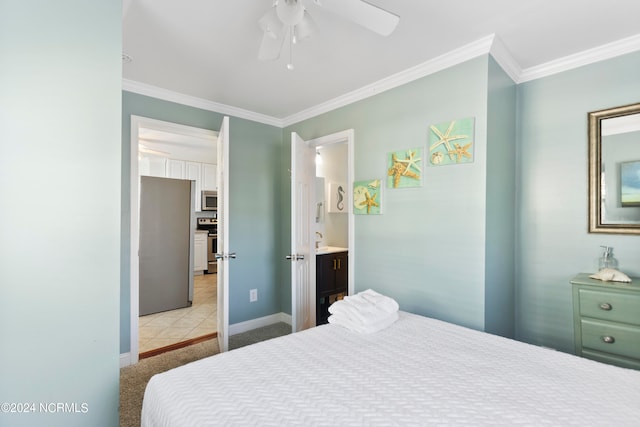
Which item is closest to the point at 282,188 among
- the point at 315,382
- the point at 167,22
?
the point at 167,22

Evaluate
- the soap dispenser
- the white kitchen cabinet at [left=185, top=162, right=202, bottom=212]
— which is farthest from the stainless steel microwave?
the soap dispenser

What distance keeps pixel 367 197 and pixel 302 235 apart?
0.75 metres

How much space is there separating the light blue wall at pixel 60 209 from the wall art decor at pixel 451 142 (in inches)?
78.1

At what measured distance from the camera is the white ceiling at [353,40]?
1686 millimetres

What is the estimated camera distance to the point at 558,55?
2156 millimetres

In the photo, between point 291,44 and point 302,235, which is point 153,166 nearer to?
point 302,235

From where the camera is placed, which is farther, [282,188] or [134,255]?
[282,188]

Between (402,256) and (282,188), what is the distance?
1825mm

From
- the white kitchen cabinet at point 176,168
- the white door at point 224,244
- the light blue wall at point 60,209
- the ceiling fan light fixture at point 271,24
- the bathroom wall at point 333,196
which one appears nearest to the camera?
the light blue wall at point 60,209

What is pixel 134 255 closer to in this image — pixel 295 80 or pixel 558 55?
pixel 295 80

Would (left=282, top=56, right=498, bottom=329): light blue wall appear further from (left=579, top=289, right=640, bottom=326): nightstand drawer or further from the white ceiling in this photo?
(left=579, top=289, right=640, bottom=326): nightstand drawer

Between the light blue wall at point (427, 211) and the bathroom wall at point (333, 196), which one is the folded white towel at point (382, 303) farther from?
the bathroom wall at point (333, 196)

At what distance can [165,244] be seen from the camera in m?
4.02

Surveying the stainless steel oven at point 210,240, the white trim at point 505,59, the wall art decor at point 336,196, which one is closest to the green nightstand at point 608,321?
the white trim at point 505,59
